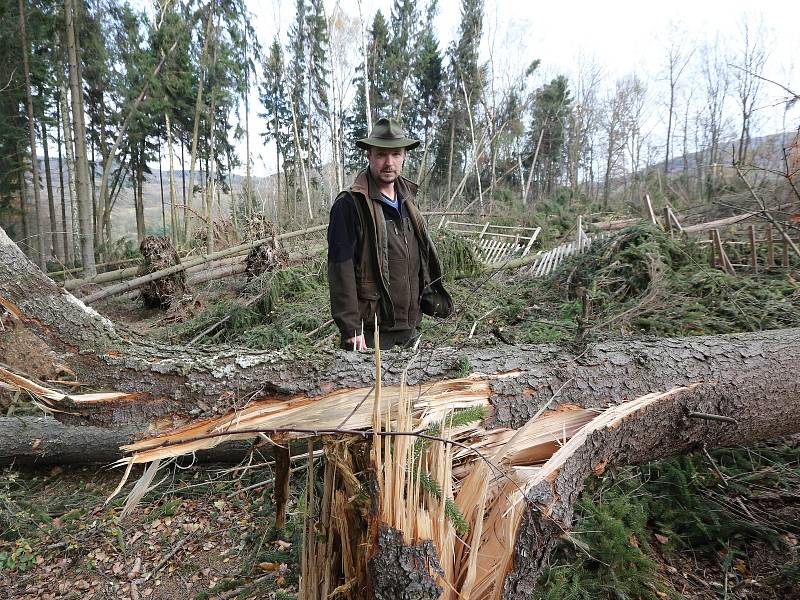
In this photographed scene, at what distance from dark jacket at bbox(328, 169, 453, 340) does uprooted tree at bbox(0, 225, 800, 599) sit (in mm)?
855

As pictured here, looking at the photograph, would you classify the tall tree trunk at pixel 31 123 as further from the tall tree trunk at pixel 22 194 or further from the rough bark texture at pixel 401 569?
the rough bark texture at pixel 401 569

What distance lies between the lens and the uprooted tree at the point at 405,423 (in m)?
1.08

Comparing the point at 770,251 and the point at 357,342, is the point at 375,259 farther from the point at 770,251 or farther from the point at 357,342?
the point at 770,251

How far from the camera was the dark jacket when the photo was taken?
228 centimetres

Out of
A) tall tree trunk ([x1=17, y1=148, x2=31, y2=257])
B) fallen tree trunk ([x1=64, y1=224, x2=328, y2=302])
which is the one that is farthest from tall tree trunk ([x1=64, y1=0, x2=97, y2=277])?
tall tree trunk ([x1=17, y1=148, x2=31, y2=257])

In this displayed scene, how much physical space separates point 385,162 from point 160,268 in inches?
253

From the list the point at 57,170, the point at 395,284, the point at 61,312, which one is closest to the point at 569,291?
the point at 395,284

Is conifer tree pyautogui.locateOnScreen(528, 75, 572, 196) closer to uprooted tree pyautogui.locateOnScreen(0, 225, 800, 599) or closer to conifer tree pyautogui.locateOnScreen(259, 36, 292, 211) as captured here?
conifer tree pyautogui.locateOnScreen(259, 36, 292, 211)

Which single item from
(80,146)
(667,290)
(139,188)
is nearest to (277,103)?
(139,188)

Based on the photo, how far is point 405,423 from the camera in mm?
1104

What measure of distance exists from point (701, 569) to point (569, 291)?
4190 mm

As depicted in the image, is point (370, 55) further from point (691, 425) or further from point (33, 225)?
point (691, 425)

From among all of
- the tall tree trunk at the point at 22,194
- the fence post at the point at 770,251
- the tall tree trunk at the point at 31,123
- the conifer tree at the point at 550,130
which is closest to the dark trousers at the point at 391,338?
the fence post at the point at 770,251

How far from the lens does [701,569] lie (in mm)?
1896
